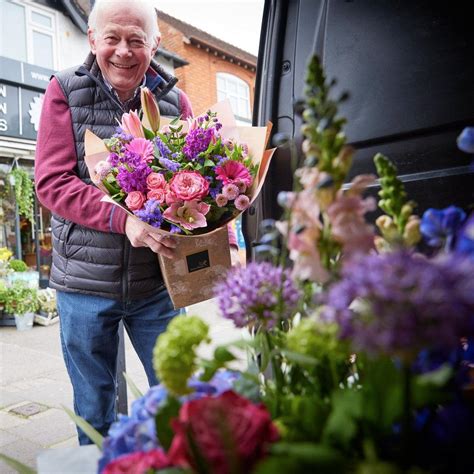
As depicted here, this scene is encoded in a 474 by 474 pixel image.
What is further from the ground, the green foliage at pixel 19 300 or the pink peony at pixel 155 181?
the pink peony at pixel 155 181

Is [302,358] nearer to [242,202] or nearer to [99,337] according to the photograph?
[242,202]

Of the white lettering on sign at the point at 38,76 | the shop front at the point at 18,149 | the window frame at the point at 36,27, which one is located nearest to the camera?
the shop front at the point at 18,149

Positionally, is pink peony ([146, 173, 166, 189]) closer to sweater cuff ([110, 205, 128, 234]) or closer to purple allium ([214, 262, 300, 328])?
sweater cuff ([110, 205, 128, 234])

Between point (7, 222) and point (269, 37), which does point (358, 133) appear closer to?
point (269, 37)

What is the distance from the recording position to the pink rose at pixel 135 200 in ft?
5.21

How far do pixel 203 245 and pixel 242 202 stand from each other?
10.7 inches

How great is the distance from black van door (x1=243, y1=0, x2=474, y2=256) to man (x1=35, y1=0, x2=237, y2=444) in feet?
2.27

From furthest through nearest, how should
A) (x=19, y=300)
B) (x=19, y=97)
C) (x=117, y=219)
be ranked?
(x=19, y=97) → (x=19, y=300) → (x=117, y=219)

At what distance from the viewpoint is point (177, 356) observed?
0.54 metres

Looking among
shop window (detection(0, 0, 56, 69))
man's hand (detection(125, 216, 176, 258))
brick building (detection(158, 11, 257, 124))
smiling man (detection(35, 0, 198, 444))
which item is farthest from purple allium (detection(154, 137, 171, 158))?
brick building (detection(158, 11, 257, 124))

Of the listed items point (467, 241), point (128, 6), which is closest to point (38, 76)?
point (128, 6)

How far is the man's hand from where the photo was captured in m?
1.73

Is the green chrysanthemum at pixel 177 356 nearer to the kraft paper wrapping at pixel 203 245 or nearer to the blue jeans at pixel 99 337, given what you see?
the kraft paper wrapping at pixel 203 245

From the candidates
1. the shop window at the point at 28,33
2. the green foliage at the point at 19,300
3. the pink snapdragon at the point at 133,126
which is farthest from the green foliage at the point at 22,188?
the pink snapdragon at the point at 133,126
